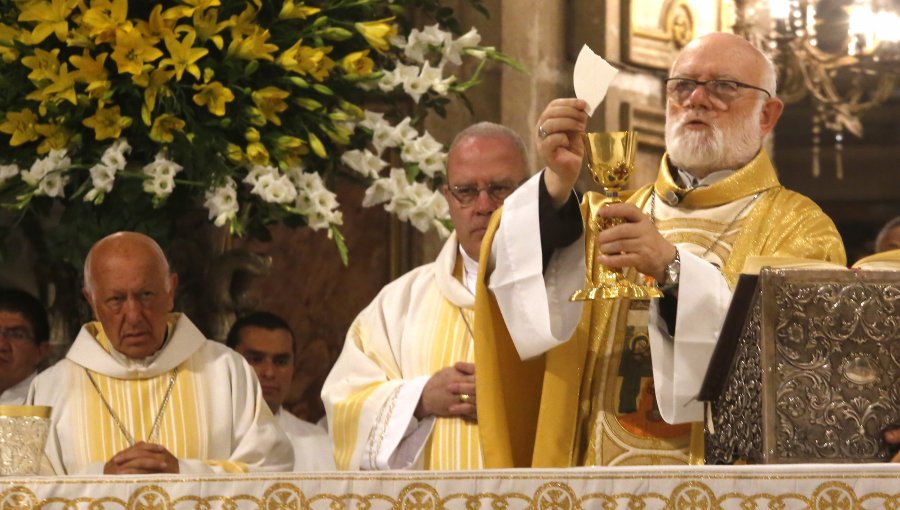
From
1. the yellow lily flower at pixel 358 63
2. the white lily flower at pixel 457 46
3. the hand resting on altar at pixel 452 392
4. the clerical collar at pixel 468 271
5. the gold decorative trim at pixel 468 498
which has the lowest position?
the hand resting on altar at pixel 452 392

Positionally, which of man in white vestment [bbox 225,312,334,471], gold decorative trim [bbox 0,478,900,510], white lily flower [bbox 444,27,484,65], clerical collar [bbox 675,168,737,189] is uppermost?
white lily flower [bbox 444,27,484,65]

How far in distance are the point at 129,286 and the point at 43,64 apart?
0.70m

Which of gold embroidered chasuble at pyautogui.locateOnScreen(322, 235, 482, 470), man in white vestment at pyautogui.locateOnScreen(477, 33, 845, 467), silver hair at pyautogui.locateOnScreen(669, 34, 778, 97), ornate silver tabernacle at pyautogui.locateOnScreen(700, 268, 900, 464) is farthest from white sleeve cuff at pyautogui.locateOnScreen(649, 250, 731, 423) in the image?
gold embroidered chasuble at pyautogui.locateOnScreen(322, 235, 482, 470)

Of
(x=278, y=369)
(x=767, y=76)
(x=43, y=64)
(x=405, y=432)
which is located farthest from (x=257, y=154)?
(x=767, y=76)

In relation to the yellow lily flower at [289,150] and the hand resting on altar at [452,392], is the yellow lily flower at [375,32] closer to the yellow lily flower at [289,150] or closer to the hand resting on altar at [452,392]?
the yellow lily flower at [289,150]

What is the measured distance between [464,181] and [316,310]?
80.6 inches

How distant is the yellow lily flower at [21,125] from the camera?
17.5ft

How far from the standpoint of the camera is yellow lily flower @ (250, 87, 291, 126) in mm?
5324

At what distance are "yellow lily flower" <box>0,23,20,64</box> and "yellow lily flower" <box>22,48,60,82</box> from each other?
60mm

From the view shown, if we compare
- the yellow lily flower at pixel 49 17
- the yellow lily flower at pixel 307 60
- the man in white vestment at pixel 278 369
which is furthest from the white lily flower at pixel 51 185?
the man in white vestment at pixel 278 369

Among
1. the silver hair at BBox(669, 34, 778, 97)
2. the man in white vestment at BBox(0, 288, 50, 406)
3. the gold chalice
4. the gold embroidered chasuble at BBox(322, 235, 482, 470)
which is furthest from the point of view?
the man in white vestment at BBox(0, 288, 50, 406)

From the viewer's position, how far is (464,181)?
5.23m

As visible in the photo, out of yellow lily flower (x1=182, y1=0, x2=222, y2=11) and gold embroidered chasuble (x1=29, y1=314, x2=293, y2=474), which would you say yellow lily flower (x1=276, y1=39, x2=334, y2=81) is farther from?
gold embroidered chasuble (x1=29, y1=314, x2=293, y2=474)

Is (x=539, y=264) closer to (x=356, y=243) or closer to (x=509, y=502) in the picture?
(x=509, y=502)
